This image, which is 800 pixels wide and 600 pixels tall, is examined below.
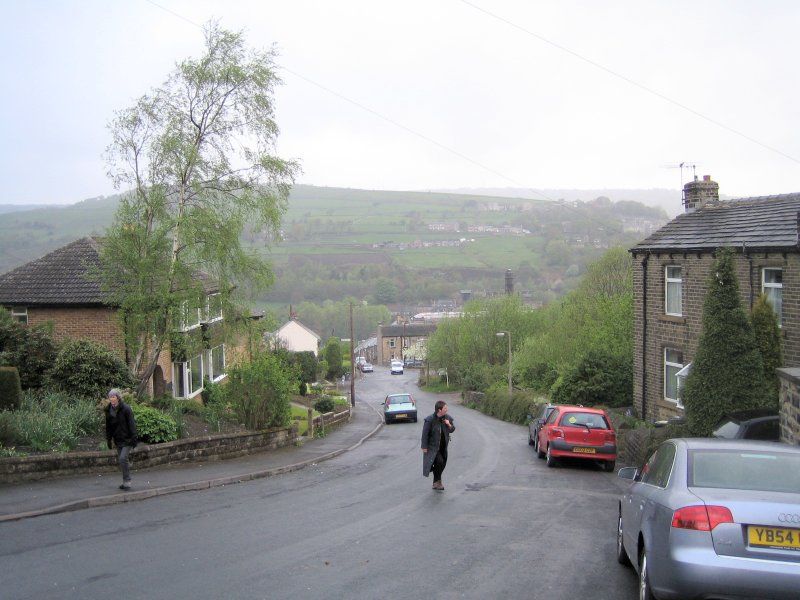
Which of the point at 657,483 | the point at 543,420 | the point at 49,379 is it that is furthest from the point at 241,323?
the point at 657,483

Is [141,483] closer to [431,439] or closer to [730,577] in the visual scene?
[431,439]

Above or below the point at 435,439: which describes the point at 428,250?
above

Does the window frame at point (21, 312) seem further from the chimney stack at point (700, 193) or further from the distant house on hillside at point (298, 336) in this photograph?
the distant house on hillside at point (298, 336)

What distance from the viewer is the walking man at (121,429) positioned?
1277 cm

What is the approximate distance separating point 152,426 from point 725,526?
13.4 m

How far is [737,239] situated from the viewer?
21.1 meters

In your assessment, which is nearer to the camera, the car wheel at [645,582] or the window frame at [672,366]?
the car wheel at [645,582]

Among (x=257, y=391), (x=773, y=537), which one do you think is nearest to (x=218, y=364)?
(x=257, y=391)

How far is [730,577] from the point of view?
5.52 meters

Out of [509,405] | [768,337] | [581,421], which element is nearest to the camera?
[768,337]

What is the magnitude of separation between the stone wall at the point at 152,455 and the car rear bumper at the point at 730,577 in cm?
1092

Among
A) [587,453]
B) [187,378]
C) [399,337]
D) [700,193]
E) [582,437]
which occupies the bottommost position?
[399,337]

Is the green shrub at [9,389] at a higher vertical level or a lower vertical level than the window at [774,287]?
lower

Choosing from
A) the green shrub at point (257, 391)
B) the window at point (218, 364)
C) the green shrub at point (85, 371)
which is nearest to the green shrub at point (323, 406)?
the window at point (218, 364)
